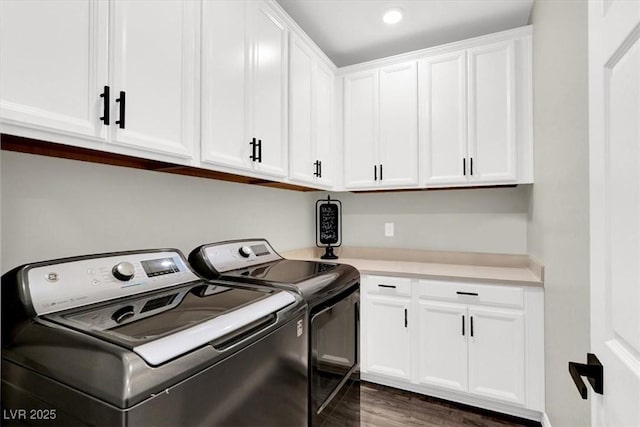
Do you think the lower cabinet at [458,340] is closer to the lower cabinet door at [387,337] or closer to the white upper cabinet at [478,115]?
the lower cabinet door at [387,337]

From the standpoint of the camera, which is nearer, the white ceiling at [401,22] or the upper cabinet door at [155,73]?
the upper cabinet door at [155,73]

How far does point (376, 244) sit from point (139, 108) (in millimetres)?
2273

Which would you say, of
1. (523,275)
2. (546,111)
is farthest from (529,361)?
(546,111)

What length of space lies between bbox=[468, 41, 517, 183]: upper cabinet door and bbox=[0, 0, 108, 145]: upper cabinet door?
7.25 ft

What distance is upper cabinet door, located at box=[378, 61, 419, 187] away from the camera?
8.20 ft

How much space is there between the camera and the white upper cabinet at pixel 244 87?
1416 mm

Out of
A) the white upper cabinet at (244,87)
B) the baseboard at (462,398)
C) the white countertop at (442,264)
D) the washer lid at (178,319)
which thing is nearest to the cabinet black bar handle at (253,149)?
the white upper cabinet at (244,87)

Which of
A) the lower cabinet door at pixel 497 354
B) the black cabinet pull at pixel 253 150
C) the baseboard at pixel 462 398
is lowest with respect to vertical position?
the baseboard at pixel 462 398

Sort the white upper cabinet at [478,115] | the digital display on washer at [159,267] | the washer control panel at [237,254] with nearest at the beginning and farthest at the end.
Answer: the digital display on washer at [159,267] → the washer control panel at [237,254] → the white upper cabinet at [478,115]

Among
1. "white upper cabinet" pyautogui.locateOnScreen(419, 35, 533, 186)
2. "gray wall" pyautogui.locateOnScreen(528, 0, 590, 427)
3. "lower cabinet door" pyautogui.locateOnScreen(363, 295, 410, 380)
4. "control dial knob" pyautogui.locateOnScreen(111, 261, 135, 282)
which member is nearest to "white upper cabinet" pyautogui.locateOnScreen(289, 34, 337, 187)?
"white upper cabinet" pyautogui.locateOnScreen(419, 35, 533, 186)

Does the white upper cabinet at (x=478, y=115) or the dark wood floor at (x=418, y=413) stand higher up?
the white upper cabinet at (x=478, y=115)

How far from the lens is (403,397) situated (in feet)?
7.41

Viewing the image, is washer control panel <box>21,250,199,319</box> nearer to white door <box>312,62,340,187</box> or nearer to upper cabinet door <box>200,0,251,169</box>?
upper cabinet door <box>200,0,251,169</box>

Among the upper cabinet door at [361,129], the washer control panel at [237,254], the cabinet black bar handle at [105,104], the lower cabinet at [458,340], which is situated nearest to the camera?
the cabinet black bar handle at [105,104]
